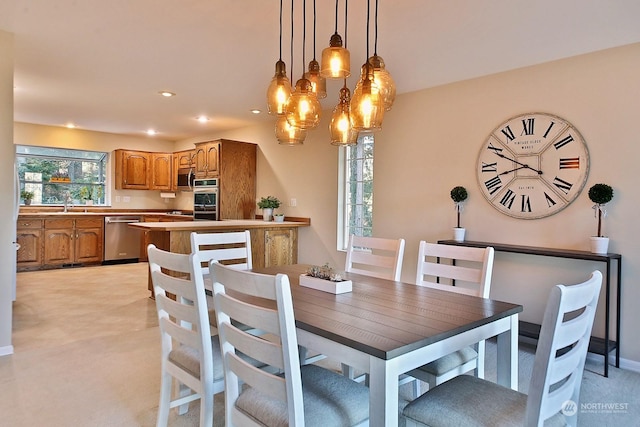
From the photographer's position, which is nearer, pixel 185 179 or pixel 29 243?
pixel 29 243

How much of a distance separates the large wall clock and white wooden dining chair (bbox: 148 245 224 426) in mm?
2751

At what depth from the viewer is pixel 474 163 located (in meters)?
3.71

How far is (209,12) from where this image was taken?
254 cm

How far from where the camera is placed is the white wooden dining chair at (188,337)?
159 cm

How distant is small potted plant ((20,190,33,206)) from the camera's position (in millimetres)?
6555

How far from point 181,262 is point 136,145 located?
6807 millimetres

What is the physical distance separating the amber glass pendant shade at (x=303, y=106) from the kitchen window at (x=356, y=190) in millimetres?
2597

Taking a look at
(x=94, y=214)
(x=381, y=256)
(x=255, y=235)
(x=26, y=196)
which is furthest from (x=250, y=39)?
(x=26, y=196)

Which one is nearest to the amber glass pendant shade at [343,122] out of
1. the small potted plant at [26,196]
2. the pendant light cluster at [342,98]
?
the pendant light cluster at [342,98]

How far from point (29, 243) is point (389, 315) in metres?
6.49

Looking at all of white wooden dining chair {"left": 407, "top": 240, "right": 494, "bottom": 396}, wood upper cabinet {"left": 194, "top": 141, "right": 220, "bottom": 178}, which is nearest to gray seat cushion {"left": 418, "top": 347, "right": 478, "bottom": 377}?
white wooden dining chair {"left": 407, "top": 240, "right": 494, "bottom": 396}

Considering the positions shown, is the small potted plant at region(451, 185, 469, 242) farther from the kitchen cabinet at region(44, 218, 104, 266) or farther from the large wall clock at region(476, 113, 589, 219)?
the kitchen cabinet at region(44, 218, 104, 266)

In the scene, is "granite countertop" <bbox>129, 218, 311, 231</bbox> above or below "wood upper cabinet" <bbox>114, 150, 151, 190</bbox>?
below

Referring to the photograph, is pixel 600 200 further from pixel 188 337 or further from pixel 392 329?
pixel 188 337
